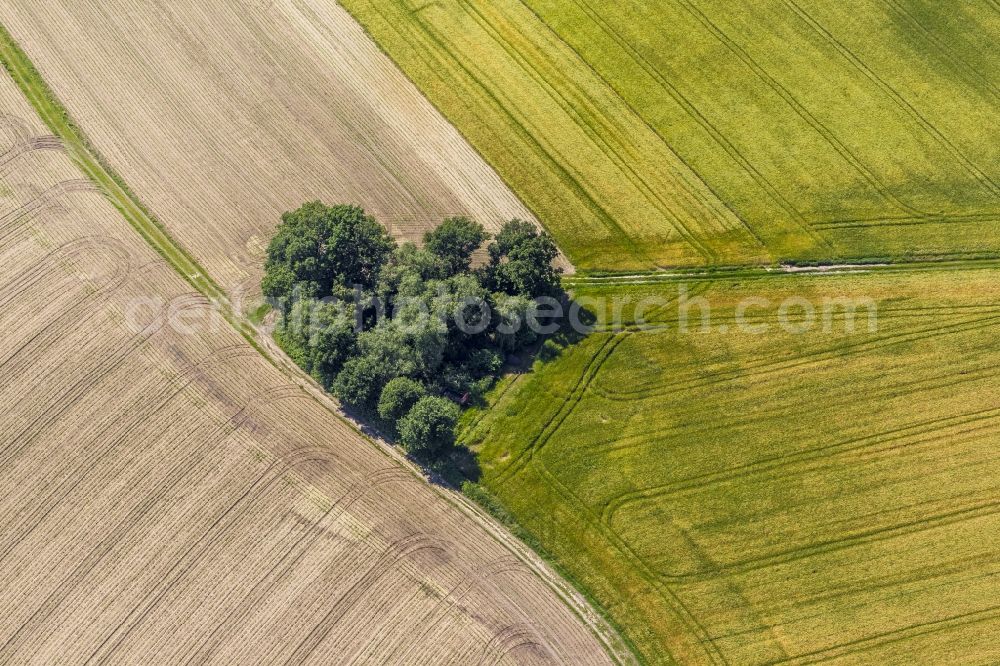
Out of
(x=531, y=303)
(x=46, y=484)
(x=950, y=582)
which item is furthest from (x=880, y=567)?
(x=46, y=484)

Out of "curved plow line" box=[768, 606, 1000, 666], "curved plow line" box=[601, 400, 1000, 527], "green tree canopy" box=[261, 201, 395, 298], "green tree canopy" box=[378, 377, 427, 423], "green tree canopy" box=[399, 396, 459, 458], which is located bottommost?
"curved plow line" box=[768, 606, 1000, 666]

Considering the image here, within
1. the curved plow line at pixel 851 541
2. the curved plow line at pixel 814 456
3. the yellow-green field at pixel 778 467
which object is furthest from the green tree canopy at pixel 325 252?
the curved plow line at pixel 851 541

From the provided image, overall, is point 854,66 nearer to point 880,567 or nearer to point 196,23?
point 880,567

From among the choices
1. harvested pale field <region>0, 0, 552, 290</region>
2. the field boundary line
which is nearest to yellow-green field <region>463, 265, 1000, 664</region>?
the field boundary line

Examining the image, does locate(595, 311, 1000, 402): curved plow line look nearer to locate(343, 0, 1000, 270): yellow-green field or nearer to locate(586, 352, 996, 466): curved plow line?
locate(586, 352, 996, 466): curved plow line

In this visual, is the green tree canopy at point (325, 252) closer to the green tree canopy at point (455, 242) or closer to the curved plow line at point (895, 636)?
the green tree canopy at point (455, 242)

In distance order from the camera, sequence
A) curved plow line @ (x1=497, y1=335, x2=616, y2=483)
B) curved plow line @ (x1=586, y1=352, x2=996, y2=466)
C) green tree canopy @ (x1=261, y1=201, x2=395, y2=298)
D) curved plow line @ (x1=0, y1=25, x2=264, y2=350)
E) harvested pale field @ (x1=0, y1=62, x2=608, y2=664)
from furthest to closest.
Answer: curved plow line @ (x1=0, y1=25, x2=264, y2=350), curved plow line @ (x1=586, y1=352, x2=996, y2=466), green tree canopy @ (x1=261, y1=201, x2=395, y2=298), curved plow line @ (x1=497, y1=335, x2=616, y2=483), harvested pale field @ (x1=0, y1=62, x2=608, y2=664)
